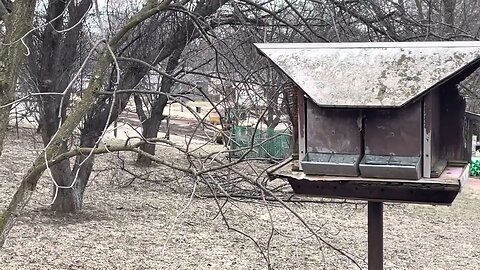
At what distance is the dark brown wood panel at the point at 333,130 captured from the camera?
296 cm

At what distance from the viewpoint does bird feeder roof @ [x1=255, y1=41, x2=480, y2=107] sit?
108 inches

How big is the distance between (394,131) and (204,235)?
216 inches

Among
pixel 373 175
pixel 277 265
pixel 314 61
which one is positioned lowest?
pixel 277 265

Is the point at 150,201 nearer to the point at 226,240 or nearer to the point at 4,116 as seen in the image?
the point at 226,240

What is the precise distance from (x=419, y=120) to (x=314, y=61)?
0.54 m

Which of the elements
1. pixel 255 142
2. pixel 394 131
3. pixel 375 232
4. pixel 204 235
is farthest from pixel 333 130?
pixel 204 235

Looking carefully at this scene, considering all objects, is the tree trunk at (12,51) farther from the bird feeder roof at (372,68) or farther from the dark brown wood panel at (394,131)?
the dark brown wood panel at (394,131)

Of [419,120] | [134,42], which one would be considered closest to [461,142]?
[419,120]

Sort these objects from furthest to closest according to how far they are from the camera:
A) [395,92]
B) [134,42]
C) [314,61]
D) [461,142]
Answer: [134,42] < [461,142] < [314,61] < [395,92]

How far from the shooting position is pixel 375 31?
582 centimetres

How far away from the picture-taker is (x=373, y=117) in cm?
293

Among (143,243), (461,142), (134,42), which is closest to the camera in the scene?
(461,142)

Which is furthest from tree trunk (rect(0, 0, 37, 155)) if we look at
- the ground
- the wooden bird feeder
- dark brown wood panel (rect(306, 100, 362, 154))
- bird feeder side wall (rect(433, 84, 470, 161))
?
bird feeder side wall (rect(433, 84, 470, 161))

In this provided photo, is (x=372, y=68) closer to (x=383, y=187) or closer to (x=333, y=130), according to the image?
(x=333, y=130)
